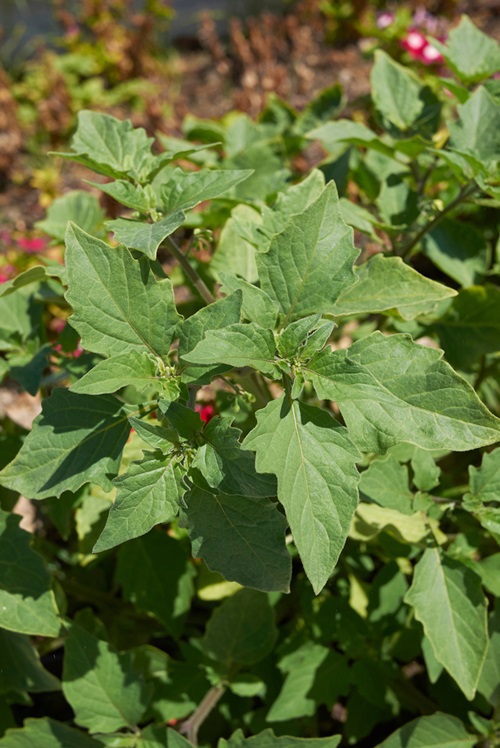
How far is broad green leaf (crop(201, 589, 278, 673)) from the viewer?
1.53 m

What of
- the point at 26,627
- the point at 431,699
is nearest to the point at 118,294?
the point at 26,627

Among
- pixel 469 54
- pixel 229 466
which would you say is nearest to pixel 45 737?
pixel 229 466

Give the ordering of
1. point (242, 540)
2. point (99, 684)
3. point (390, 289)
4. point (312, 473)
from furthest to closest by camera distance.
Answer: point (99, 684)
point (390, 289)
point (242, 540)
point (312, 473)

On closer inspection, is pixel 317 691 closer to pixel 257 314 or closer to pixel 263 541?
pixel 263 541

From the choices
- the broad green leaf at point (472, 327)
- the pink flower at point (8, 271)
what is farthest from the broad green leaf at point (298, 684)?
the pink flower at point (8, 271)

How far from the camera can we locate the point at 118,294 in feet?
3.50

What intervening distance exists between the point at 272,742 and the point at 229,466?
54 centimetres

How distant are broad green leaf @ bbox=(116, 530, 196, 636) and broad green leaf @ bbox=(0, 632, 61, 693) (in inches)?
9.0

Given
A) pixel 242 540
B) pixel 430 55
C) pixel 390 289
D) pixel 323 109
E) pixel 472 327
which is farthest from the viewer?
pixel 430 55

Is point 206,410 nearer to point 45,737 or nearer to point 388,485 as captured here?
point 388,485

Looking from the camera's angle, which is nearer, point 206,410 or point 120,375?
point 120,375

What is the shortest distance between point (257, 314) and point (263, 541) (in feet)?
1.14

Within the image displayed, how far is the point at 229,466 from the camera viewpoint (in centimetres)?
98

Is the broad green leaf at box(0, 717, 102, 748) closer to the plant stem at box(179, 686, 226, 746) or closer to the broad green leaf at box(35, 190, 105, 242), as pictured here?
the plant stem at box(179, 686, 226, 746)
